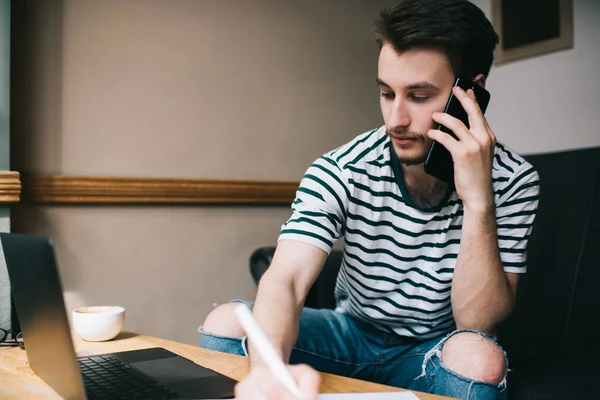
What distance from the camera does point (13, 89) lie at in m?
1.60

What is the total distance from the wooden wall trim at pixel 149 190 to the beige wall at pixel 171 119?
38mm

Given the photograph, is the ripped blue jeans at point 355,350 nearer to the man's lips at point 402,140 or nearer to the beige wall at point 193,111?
the man's lips at point 402,140

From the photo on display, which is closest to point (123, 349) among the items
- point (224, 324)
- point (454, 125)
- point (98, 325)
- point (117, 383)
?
point (98, 325)

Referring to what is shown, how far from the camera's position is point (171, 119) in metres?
1.89

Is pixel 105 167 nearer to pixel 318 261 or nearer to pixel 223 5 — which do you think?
pixel 223 5

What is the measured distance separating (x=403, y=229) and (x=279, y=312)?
0.43 metres

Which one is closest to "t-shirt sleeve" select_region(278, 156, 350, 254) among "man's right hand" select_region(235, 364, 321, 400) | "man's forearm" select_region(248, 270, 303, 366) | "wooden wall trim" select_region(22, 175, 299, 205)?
"man's forearm" select_region(248, 270, 303, 366)

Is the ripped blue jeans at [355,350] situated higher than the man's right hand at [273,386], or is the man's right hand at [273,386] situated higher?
the man's right hand at [273,386]

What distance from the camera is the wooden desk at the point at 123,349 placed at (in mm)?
826

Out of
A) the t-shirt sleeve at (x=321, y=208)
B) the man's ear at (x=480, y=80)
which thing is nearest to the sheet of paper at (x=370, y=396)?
the t-shirt sleeve at (x=321, y=208)

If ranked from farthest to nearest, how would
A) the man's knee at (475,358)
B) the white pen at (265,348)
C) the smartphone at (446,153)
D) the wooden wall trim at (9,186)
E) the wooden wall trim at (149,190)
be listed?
the wooden wall trim at (149,190) < the wooden wall trim at (9,186) < the smartphone at (446,153) < the man's knee at (475,358) < the white pen at (265,348)

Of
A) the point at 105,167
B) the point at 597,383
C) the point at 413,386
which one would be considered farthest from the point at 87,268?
the point at 597,383

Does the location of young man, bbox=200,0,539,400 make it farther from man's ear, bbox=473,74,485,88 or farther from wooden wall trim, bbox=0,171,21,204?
wooden wall trim, bbox=0,171,21,204

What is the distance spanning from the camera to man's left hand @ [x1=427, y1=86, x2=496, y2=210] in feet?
3.88
